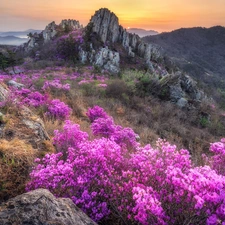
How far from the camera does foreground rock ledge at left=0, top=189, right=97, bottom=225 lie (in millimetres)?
1892

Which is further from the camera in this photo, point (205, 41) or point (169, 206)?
point (205, 41)

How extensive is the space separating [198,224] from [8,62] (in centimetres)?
2805

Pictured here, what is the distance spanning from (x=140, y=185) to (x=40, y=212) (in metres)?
1.24

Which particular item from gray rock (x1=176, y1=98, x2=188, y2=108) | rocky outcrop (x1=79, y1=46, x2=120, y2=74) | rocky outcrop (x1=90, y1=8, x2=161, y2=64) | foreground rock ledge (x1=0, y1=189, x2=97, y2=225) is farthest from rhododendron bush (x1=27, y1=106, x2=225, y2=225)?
rocky outcrop (x1=90, y1=8, x2=161, y2=64)

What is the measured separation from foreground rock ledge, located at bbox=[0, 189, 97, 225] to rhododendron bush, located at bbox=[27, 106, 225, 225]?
1.81 ft

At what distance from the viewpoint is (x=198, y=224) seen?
2.25m

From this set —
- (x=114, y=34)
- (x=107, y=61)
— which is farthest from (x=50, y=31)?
(x=107, y=61)

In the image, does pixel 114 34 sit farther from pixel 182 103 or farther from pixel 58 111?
pixel 58 111

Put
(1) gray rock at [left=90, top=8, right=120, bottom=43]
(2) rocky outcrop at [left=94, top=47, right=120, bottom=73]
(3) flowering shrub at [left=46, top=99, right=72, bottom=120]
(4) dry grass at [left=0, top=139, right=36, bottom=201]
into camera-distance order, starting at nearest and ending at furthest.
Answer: (4) dry grass at [left=0, top=139, right=36, bottom=201]
(3) flowering shrub at [left=46, top=99, right=72, bottom=120]
(2) rocky outcrop at [left=94, top=47, right=120, bottom=73]
(1) gray rock at [left=90, top=8, right=120, bottom=43]

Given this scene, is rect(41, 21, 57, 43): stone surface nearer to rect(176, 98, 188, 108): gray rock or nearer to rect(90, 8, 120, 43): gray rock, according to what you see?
rect(90, 8, 120, 43): gray rock

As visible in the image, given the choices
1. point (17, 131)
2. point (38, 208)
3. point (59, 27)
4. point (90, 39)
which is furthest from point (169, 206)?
point (59, 27)

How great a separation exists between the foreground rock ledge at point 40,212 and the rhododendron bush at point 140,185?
0.55 m

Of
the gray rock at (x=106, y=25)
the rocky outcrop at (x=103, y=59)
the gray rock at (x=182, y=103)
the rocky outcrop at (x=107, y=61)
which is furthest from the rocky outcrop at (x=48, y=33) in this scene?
the gray rock at (x=182, y=103)

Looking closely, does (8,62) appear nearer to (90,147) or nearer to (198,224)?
(90,147)
